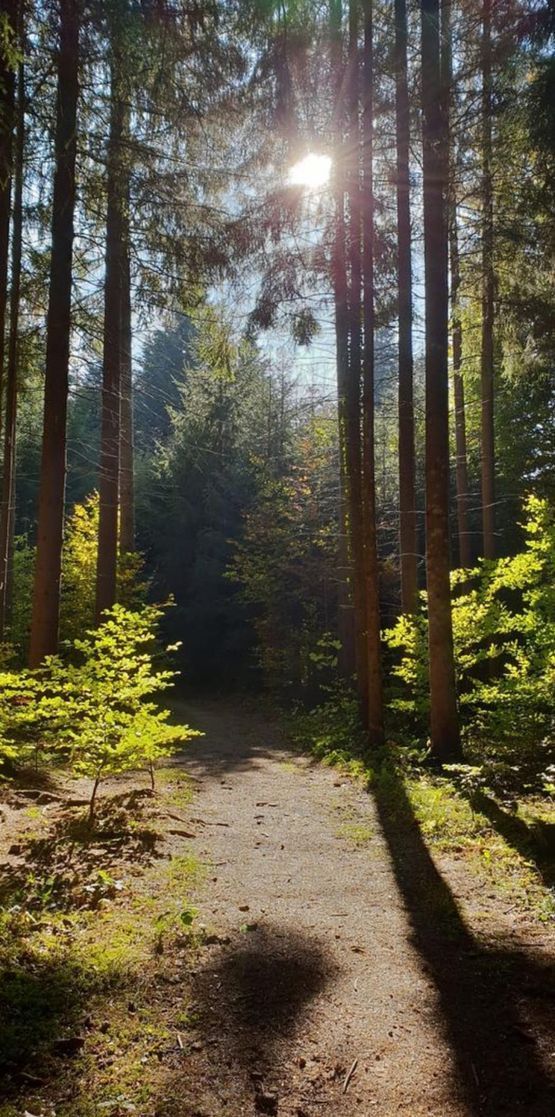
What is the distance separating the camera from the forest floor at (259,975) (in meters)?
2.55

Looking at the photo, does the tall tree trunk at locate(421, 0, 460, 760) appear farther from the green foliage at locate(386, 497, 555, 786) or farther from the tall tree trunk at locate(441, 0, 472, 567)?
the green foliage at locate(386, 497, 555, 786)

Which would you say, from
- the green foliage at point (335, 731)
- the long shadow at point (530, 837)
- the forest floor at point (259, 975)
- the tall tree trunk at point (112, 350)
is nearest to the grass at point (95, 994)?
the forest floor at point (259, 975)

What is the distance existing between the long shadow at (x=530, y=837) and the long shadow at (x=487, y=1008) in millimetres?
799

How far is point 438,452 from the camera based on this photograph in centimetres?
841

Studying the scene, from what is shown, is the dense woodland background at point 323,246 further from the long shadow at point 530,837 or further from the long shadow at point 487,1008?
the long shadow at point 487,1008

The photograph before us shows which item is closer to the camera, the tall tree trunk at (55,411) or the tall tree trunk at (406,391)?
the tall tree trunk at (55,411)

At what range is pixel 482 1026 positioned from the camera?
3.00 meters

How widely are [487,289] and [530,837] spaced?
7584 mm

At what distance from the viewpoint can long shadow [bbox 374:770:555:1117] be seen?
8.29 ft

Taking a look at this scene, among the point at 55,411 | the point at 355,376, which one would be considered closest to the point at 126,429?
the point at 355,376

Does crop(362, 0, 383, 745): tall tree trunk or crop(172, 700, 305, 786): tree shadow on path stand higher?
crop(362, 0, 383, 745): tall tree trunk

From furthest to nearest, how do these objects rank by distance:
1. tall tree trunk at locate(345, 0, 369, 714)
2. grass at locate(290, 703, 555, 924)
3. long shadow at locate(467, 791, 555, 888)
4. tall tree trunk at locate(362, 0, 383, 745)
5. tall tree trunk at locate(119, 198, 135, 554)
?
tall tree trunk at locate(119, 198, 135, 554), tall tree trunk at locate(345, 0, 369, 714), tall tree trunk at locate(362, 0, 383, 745), long shadow at locate(467, 791, 555, 888), grass at locate(290, 703, 555, 924)

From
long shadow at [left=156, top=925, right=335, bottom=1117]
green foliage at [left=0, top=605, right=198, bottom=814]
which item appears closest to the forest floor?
long shadow at [left=156, top=925, right=335, bottom=1117]

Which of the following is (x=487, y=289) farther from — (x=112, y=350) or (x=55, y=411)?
(x=55, y=411)
